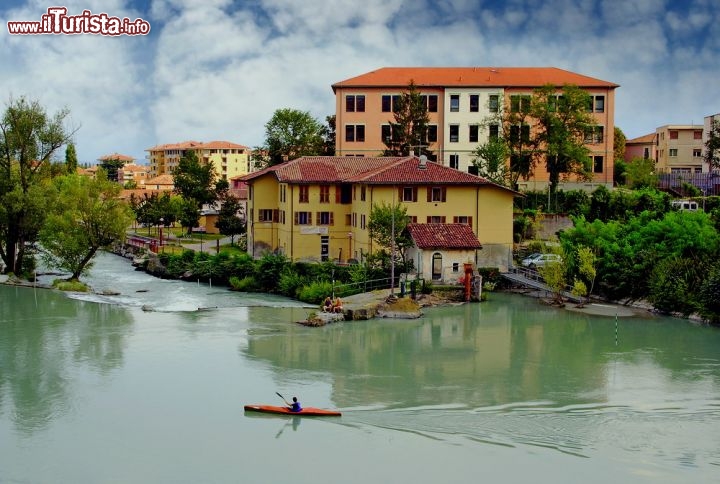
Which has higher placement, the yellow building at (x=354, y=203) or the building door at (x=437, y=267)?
the yellow building at (x=354, y=203)

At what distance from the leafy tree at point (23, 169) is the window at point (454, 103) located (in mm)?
26950

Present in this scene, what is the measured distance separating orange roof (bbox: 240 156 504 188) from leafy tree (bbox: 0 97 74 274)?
37.1 ft

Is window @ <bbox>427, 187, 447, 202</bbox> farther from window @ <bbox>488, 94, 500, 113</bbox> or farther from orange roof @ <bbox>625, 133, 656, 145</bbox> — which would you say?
orange roof @ <bbox>625, 133, 656, 145</bbox>

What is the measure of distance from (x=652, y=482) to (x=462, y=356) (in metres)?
12.1

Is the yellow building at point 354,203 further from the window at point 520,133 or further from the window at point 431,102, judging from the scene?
the window at point 431,102

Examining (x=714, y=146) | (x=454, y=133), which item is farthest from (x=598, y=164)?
(x=454, y=133)

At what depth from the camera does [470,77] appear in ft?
215

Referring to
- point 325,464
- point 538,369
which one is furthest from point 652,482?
point 538,369

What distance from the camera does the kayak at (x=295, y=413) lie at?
23.1 meters

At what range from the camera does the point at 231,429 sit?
22484 mm

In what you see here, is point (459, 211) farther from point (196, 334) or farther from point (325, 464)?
point (325, 464)

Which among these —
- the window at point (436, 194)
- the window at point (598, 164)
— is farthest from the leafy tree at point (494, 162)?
the window at point (436, 194)

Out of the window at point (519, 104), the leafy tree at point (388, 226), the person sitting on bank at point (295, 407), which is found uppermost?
the window at point (519, 104)

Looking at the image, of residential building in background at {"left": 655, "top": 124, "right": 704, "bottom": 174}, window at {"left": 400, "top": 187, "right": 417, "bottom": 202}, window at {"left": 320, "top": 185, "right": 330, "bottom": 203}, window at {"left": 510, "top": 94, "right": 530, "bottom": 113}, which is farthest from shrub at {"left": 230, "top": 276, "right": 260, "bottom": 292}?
residential building in background at {"left": 655, "top": 124, "right": 704, "bottom": 174}
